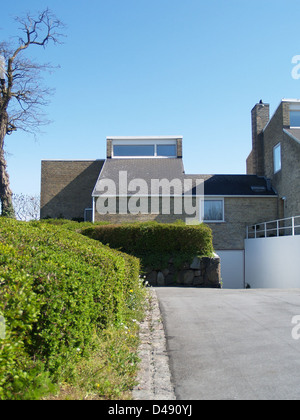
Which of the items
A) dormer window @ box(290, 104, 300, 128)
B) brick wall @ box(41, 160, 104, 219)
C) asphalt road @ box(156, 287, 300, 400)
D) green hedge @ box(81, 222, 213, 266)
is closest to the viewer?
asphalt road @ box(156, 287, 300, 400)

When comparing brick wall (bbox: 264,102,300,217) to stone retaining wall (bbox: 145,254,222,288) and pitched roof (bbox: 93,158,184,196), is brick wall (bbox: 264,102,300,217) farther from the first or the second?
stone retaining wall (bbox: 145,254,222,288)

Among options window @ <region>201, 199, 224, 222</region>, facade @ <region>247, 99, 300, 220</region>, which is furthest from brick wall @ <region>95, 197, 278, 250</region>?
facade @ <region>247, 99, 300, 220</region>

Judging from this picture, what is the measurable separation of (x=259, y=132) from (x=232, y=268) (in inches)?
394

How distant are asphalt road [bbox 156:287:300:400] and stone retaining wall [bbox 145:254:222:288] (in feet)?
19.5

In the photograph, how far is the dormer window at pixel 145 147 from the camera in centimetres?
3167

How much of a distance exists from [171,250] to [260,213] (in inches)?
448

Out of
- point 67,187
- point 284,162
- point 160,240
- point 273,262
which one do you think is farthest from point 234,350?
point 67,187

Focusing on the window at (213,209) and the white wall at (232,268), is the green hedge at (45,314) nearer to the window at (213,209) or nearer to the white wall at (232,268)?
the white wall at (232,268)

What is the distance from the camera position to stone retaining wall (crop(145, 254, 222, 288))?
15.9 metres

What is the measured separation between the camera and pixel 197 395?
438 cm

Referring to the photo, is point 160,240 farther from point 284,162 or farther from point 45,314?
point 45,314

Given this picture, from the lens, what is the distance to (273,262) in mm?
20094
